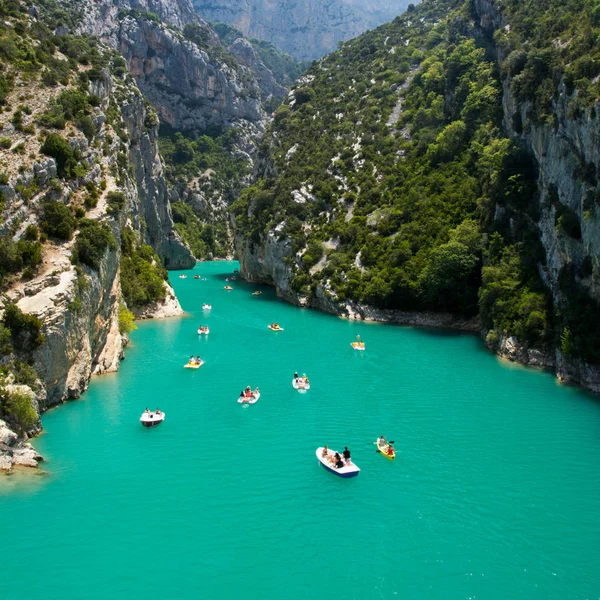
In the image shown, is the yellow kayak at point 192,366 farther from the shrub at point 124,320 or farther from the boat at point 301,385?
the boat at point 301,385

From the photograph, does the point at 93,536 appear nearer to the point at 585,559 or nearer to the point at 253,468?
the point at 253,468

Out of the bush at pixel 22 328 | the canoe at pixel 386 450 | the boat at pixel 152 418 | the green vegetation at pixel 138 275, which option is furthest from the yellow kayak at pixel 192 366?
the canoe at pixel 386 450

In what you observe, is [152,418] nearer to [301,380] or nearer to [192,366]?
[301,380]

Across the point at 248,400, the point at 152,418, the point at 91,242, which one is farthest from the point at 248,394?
the point at 91,242

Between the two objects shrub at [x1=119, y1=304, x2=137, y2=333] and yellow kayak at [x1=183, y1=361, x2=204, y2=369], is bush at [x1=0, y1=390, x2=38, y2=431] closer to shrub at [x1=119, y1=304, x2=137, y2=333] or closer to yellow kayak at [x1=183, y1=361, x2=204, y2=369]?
yellow kayak at [x1=183, y1=361, x2=204, y2=369]

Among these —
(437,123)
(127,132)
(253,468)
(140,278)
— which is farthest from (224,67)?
(253,468)
